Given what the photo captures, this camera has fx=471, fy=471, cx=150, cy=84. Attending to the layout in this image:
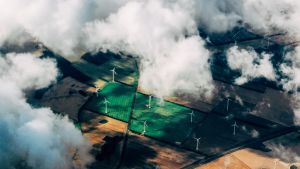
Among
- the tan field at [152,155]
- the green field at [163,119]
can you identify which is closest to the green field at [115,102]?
the green field at [163,119]

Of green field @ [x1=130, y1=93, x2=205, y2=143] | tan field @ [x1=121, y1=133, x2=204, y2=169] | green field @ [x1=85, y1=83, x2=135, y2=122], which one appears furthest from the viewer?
green field @ [x1=85, y1=83, x2=135, y2=122]

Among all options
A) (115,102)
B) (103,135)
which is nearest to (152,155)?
(103,135)

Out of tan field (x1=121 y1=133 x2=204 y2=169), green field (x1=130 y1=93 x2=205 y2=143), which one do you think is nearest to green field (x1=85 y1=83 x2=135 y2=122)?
green field (x1=130 y1=93 x2=205 y2=143)

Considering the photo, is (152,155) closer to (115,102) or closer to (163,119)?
(163,119)

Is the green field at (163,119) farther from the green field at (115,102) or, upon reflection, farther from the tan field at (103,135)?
the tan field at (103,135)

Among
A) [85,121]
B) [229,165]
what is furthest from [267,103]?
[85,121]

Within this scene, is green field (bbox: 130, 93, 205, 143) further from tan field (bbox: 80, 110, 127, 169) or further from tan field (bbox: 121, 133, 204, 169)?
tan field (bbox: 80, 110, 127, 169)
